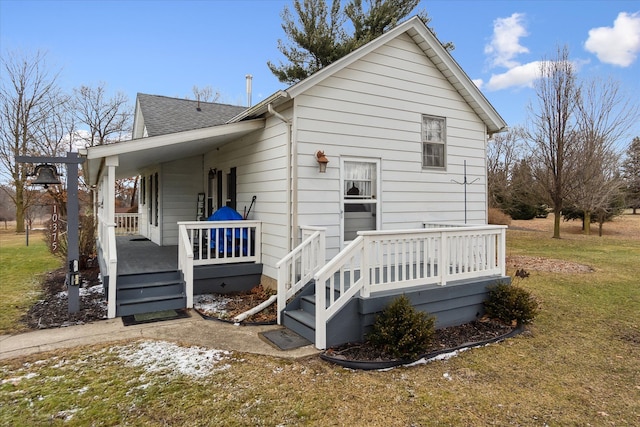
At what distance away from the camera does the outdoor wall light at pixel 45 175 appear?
19.1 ft

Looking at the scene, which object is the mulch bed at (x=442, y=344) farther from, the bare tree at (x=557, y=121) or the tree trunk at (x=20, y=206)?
the tree trunk at (x=20, y=206)

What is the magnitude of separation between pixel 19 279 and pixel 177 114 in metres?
5.85

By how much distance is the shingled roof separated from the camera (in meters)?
10.1

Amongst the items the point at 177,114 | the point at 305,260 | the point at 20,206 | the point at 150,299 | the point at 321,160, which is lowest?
the point at 150,299

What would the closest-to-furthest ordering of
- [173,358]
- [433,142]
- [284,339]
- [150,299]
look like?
1. [173,358]
2. [284,339]
3. [150,299]
4. [433,142]

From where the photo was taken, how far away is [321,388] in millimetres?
3656

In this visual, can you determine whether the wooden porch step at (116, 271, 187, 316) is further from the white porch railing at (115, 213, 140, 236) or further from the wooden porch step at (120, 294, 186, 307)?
the white porch railing at (115, 213, 140, 236)

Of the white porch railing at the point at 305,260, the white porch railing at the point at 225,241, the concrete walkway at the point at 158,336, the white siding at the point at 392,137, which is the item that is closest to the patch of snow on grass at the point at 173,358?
the concrete walkway at the point at 158,336

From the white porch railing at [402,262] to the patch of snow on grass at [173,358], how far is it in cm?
120

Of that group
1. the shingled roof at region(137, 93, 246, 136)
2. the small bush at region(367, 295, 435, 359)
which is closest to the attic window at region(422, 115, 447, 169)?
the small bush at region(367, 295, 435, 359)

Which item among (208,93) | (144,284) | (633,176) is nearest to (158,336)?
(144,284)

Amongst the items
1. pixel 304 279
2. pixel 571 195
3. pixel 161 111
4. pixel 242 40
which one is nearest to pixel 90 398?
pixel 304 279

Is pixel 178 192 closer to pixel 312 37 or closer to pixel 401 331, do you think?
pixel 401 331

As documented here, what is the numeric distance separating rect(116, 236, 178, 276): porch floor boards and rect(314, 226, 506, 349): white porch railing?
343cm
